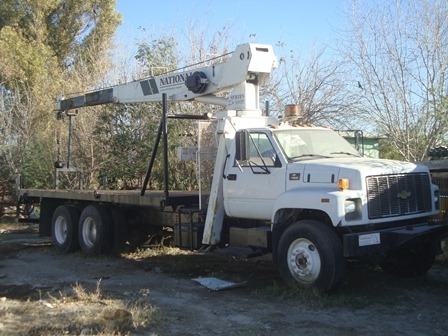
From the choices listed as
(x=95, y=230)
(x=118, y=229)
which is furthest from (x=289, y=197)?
(x=95, y=230)

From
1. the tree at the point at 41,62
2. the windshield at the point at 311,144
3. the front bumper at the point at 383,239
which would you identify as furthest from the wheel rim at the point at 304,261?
the tree at the point at 41,62

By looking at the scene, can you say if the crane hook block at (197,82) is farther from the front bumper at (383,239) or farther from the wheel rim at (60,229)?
the wheel rim at (60,229)

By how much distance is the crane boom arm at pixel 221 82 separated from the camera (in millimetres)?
8945

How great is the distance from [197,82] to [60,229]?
5159 millimetres

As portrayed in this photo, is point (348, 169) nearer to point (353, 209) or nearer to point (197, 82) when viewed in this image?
point (353, 209)

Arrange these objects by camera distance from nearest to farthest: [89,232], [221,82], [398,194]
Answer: [398,194] → [221,82] → [89,232]

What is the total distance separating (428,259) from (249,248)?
106 inches

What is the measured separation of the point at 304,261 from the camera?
7117mm

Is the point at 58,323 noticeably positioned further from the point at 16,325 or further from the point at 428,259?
the point at 428,259

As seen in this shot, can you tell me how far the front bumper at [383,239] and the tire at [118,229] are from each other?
565 cm

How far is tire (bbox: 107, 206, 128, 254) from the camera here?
11.0 metres

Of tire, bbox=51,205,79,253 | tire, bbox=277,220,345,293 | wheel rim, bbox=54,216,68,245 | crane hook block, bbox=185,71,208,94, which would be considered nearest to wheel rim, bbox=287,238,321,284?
tire, bbox=277,220,345,293

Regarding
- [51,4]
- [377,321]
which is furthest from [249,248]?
[51,4]

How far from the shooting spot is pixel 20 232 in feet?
52.1
